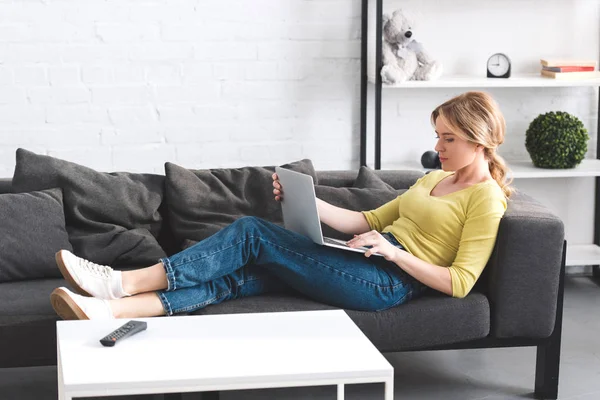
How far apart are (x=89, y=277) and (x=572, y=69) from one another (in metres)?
2.41

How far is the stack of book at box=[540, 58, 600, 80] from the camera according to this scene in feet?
13.4

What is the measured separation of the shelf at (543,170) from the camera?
13.4ft

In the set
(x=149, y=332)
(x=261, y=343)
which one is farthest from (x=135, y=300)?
(x=261, y=343)

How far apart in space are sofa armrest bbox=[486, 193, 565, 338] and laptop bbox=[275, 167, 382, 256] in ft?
1.38

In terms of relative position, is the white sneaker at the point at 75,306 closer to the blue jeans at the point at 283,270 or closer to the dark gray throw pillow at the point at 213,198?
the blue jeans at the point at 283,270

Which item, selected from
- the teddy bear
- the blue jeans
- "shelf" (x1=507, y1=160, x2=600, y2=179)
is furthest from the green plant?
the blue jeans

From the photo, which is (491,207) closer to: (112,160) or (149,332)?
(149,332)

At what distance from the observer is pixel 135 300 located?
8.94 feet

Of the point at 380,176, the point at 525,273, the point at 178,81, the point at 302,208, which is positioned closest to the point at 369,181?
the point at 380,176

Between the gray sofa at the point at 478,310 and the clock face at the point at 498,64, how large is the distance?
49.9 inches

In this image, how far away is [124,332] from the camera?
2.28 metres

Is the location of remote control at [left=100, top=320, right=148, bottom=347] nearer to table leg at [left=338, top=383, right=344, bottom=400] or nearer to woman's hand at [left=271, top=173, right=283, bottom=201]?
table leg at [left=338, top=383, right=344, bottom=400]

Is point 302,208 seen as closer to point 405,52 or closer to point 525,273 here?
point 525,273

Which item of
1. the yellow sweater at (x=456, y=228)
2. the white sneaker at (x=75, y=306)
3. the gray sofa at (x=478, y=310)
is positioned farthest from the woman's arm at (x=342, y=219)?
the white sneaker at (x=75, y=306)
